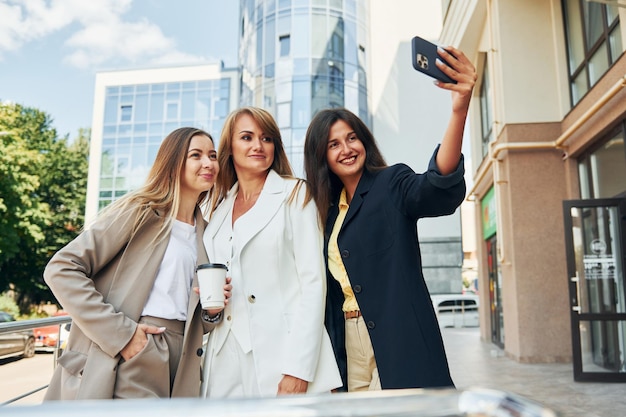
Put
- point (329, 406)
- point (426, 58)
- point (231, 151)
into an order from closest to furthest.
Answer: point (329, 406), point (426, 58), point (231, 151)

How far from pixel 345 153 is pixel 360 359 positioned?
33.5 inches

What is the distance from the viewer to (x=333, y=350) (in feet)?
6.67

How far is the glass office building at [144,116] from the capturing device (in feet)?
104

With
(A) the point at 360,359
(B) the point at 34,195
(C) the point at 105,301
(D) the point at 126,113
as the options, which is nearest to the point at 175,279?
(C) the point at 105,301

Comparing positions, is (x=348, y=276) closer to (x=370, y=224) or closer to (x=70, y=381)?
(x=370, y=224)

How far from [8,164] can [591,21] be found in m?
23.0

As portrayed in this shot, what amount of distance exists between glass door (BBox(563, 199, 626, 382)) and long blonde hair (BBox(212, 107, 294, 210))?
6234mm

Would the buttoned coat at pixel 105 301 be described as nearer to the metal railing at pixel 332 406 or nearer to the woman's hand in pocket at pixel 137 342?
the woman's hand in pocket at pixel 137 342

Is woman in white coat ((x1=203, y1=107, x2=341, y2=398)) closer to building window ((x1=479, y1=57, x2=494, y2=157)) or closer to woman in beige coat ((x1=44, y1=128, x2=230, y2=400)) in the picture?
woman in beige coat ((x1=44, y1=128, x2=230, y2=400))

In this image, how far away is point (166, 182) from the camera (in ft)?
7.54

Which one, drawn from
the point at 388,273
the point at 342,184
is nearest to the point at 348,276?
the point at 388,273

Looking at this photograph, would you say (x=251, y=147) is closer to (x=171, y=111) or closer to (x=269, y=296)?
(x=269, y=296)

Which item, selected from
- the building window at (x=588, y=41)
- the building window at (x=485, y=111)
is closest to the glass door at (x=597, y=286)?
the building window at (x=588, y=41)

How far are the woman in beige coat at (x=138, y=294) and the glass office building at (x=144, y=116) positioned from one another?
29850 mm
